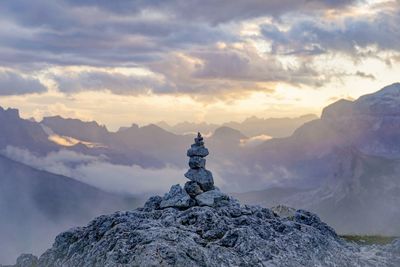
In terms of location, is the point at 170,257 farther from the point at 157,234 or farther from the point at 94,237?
the point at 94,237

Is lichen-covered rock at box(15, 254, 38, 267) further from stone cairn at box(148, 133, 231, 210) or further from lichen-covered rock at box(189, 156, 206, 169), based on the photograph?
lichen-covered rock at box(189, 156, 206, 169)

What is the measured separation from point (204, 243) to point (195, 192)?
16.9 meters

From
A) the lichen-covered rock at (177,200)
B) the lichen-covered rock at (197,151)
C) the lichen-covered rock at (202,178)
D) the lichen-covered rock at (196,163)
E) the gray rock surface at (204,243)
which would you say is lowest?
the gray rock surface at (204,243)

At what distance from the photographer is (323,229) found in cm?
6512

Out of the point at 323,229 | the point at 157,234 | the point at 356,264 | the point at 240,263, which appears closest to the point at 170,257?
the point at 157,234

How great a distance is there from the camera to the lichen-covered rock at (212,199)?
63062mm

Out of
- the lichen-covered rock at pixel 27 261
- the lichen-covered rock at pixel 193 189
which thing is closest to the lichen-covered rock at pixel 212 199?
the lichen-covered rock at pixel 193 189

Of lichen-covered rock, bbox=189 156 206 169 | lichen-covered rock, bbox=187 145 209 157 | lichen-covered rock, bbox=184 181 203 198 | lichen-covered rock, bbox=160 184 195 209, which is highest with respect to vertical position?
lichen-covered rock, bbox=187 145 209 157

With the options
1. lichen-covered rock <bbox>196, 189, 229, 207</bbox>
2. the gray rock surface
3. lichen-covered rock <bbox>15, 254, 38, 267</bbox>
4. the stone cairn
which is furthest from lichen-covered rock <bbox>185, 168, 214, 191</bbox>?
lichen-covered rock <bbox>15, 254, 38, 267</bbox>

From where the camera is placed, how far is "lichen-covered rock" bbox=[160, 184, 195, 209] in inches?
2514

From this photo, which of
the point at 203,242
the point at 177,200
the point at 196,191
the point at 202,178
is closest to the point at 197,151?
the point at 202,178

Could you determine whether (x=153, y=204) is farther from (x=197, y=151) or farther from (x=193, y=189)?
(x=197, y=151)

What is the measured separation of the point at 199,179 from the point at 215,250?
785 inches

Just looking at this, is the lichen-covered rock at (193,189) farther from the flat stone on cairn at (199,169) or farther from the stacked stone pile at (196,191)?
the flat stone on cairn at (199,169)
